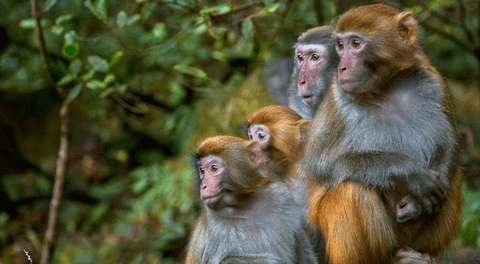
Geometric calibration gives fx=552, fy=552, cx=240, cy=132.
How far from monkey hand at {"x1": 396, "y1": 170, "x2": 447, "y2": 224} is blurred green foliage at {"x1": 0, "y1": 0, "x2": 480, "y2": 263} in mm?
2200

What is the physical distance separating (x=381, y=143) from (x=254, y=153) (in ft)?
2.98

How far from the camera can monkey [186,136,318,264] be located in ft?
12.0

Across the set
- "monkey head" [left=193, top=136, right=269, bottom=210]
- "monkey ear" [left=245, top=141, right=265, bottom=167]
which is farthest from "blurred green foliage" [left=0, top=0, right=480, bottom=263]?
"monkey head" [left=193, top=136, right=269, bottom=210]

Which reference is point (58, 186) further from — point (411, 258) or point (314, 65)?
point (411, 258)

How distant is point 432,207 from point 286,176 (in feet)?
3.86

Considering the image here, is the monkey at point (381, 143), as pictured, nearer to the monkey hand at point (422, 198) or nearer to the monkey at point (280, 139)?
the monkey hand at point (422, 198)

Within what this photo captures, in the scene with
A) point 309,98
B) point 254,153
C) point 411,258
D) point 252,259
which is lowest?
point 411,258

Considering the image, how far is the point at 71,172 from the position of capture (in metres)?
9.57

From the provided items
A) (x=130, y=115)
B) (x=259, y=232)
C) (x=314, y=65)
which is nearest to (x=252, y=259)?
(x=259, y=232)

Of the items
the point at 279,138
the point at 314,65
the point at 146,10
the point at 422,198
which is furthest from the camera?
the point at 146,10

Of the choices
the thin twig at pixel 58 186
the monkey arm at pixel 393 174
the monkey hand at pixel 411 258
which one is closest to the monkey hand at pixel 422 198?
the monkey arm at pixel 393 174

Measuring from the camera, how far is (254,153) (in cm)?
400

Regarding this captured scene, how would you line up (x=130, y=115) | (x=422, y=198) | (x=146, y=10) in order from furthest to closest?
(x=130, y=115), (x=146, y=10), (x=422, y=198)

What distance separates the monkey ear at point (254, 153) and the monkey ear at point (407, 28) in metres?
1.26
